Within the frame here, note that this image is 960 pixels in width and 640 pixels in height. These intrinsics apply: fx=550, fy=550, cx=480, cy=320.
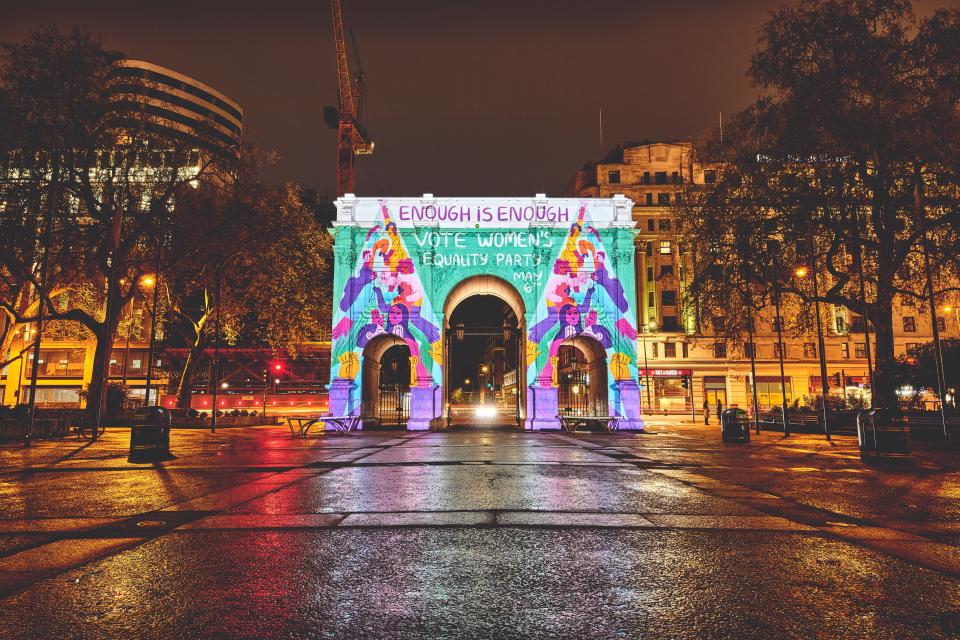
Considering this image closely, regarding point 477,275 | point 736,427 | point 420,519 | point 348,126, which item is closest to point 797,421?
point 736,427

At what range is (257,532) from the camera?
219 inches

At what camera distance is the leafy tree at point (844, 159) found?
67.8ft

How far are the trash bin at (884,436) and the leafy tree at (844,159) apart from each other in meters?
9.52

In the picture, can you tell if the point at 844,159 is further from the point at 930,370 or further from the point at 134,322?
the point at 134,322

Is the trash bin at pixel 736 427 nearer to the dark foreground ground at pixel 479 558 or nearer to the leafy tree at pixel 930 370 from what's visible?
the leafy tree at pixel 930 370

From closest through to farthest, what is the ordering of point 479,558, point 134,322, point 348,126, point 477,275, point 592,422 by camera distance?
point 479,558 → point 592,422 → point 477,275 → point 134,322 → point 348,126

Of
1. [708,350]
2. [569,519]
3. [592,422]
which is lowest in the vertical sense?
[592,422]

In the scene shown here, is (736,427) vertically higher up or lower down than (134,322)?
lower down

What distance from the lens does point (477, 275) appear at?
31.7 meters

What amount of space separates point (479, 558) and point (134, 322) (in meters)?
40.8

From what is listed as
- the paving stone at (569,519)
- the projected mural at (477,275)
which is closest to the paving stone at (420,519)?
the paving stone at (569,519)

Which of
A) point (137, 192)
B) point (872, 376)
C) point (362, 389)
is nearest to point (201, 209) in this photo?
point (137, 192)

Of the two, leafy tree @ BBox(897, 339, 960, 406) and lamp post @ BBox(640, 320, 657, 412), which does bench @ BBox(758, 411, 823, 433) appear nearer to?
leafy tree @ BBox(897, 339, 960, 406)

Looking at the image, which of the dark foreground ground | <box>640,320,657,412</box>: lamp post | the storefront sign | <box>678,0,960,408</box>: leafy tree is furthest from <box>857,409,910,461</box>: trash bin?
the storefront sign
